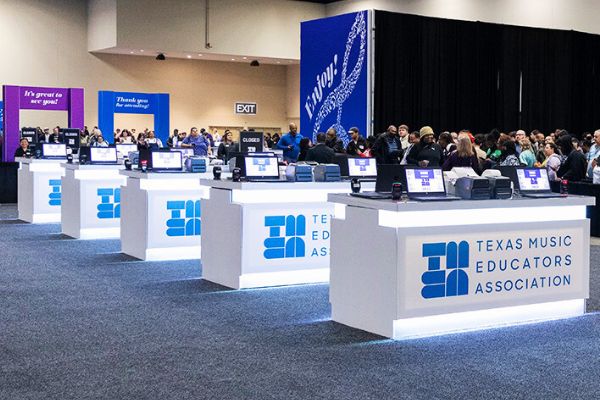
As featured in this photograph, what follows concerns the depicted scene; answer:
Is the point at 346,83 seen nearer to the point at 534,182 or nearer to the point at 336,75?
the point at 336,75

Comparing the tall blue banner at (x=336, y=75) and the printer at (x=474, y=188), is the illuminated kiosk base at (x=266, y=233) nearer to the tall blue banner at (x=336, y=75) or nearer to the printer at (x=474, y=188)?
the printer at (x=474, y=188)

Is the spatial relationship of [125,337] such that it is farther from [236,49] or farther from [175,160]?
[236,49]

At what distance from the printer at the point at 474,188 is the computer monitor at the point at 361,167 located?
3.34 meters

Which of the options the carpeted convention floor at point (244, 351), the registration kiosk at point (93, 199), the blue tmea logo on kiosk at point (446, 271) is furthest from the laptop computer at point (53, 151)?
the blue tmea logo on kiosk at point (446, 271)

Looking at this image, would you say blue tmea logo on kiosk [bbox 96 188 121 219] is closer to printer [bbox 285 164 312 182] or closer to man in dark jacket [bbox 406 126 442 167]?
man in dark jacket [bbox 406 126 442 167]

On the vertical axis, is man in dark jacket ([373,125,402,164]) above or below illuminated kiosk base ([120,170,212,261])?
above

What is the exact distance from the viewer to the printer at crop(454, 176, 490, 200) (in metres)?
6.24

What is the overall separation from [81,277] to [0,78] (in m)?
20.0

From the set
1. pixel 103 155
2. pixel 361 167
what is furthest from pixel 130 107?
pixel 361 167

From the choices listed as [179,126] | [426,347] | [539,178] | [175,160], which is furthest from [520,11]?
[426,347]

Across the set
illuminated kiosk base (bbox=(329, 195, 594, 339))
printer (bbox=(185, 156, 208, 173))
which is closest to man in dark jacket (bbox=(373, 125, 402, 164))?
printer (bbox=(185, 156, 208, 173))

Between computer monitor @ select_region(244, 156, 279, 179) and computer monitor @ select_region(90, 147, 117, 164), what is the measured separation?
4221 millimetres

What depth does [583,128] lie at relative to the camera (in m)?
21.2

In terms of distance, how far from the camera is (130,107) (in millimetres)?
23531
